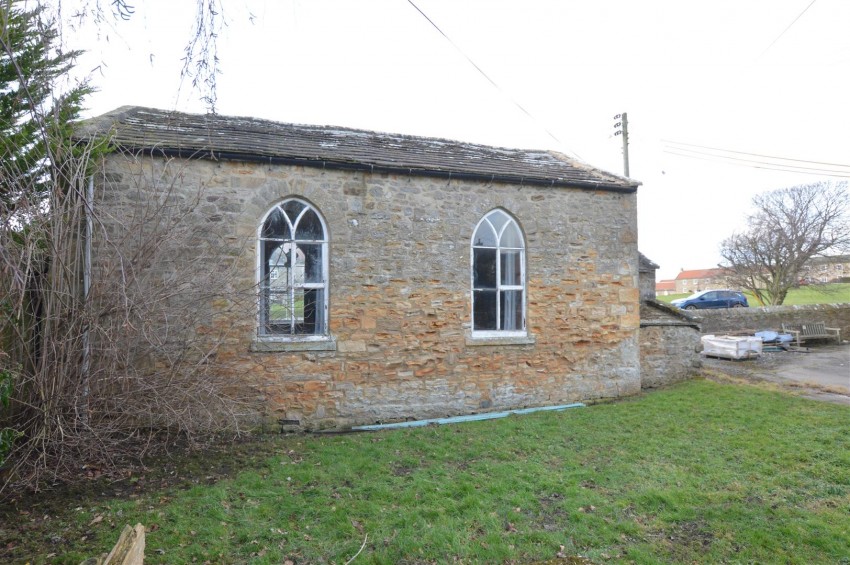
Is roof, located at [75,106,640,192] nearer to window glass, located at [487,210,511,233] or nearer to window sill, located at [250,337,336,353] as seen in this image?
window glass, located at [487,210,511,233]

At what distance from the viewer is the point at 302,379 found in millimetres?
7656

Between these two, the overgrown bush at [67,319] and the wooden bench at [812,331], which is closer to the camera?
the overgrown bush at [67,319]

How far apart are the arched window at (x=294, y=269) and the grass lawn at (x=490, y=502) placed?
6.00 feet

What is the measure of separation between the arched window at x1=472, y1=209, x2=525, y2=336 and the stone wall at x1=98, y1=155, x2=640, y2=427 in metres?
0.21

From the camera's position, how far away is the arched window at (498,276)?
29.6ft

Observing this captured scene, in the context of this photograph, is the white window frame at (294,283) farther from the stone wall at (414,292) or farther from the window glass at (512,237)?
the window glass at (512,237)

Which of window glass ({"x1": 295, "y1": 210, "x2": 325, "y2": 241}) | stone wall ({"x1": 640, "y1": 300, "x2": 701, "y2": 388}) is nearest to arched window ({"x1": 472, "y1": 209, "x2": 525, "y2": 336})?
window glass ({"x1": 295, "y1": 210, "x2": 325, "y2": 241})

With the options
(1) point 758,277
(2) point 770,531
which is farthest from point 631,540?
(1) point 758,277

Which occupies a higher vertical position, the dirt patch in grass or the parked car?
the parked car

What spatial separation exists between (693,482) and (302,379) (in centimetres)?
552

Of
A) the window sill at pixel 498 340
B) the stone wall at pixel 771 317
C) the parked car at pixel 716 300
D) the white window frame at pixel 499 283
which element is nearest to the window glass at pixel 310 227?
the white window frame at pixel 499 283

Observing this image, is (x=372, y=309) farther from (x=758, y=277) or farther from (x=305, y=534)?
(x=758, y=277)

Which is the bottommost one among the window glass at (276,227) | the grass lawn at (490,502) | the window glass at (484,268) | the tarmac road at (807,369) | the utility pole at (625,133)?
the grass lawn at (490,502)

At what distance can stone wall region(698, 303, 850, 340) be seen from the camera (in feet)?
62.4
